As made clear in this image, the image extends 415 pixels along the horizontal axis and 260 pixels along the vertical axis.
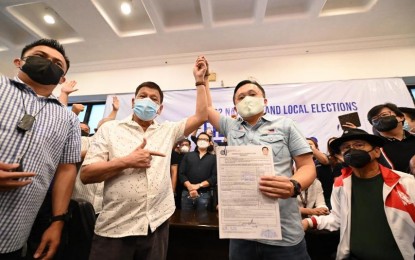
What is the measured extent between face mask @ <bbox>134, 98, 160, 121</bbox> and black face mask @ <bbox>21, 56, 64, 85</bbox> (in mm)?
484

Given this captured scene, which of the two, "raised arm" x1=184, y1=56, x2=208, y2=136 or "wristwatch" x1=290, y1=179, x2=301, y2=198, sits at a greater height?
"raised arm" x1=184, y1=56, x2=208, y2=136

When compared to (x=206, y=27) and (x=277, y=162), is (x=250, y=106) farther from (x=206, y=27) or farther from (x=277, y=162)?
(x=206, y=27)

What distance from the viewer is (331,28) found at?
346 centimetres

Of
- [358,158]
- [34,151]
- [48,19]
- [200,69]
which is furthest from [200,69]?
[48,19]

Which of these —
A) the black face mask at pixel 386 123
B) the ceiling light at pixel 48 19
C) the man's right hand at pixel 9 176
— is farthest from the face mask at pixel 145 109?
the ceiling light at pixel 48 19

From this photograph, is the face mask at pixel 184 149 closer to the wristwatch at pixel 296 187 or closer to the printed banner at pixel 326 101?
the printed banner at pixel 326 101

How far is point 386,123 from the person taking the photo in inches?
78.4

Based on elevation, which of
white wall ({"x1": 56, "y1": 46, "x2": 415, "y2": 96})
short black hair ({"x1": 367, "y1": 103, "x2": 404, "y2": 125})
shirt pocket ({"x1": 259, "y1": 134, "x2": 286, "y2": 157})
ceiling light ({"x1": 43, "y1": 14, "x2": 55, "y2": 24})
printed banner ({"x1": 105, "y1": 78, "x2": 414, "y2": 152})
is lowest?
shirt pocket ({"x1": 259, "y1": 134, "x2": 286, "y2": 157})

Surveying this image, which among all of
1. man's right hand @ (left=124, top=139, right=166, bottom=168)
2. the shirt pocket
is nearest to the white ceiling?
the shirt pocket

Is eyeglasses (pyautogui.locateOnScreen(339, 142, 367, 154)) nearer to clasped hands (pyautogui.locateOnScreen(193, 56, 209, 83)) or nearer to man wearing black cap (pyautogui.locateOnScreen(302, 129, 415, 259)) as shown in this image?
man wearing black cap (pyautogui.locateOnScreen(302, 129, 415, 259))

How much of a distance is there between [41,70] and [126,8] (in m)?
2.82

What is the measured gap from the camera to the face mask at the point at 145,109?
4.04ft

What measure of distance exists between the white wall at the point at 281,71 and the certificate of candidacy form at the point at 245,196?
3273 mm

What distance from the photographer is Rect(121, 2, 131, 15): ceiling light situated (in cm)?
319
